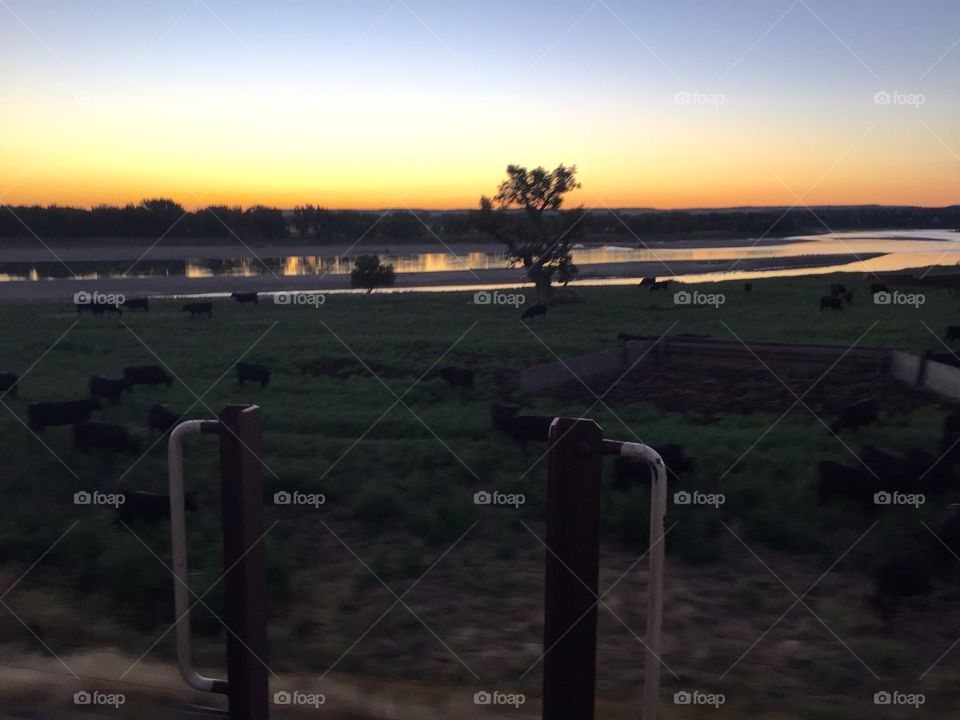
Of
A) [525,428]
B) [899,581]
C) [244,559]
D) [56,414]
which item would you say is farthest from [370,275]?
[244,559]

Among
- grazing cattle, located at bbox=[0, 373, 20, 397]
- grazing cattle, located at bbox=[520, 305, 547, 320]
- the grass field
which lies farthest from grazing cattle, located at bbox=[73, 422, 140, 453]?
grazing cattle, located at bbox=[520, 305, 547, 320]

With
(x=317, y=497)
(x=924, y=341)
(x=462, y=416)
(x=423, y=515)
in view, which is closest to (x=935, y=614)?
(x=423, y=515)

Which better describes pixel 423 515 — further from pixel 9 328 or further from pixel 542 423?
pixel 9 328

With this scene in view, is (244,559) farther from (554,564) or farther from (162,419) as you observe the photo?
(162,419)

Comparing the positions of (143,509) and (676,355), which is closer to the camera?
(143,509)

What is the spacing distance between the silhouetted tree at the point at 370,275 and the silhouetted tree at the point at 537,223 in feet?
58.1

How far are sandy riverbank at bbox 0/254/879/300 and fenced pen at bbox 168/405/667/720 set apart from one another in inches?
1725

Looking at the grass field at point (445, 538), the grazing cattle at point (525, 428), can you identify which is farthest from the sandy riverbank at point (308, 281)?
the grazing cattle at point (525, 428)

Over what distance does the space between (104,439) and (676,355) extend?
11.0 meters

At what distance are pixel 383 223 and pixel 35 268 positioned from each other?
3254 cm

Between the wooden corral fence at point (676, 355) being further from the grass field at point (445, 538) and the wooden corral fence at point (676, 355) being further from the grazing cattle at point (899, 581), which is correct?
the grazing cattle at point (899, 581)

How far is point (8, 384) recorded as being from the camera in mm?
14750

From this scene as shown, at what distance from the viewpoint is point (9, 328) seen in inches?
1073

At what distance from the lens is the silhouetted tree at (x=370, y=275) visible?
168 ft
